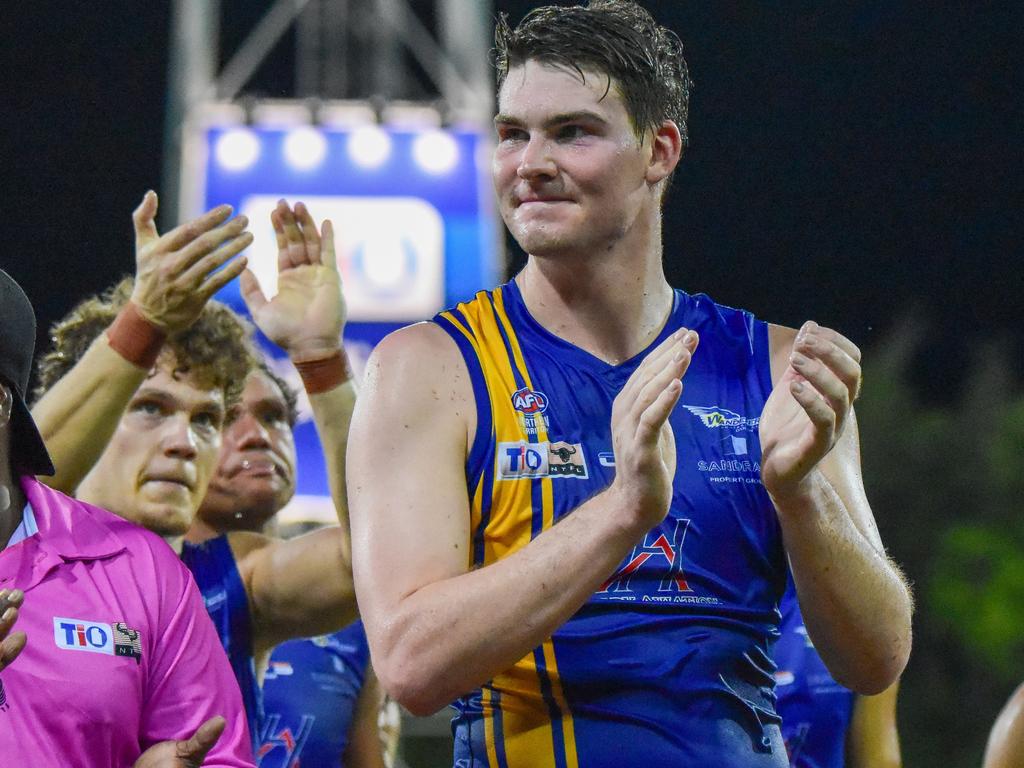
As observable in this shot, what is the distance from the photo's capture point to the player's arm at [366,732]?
507 cm

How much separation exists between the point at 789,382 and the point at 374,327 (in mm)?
10172

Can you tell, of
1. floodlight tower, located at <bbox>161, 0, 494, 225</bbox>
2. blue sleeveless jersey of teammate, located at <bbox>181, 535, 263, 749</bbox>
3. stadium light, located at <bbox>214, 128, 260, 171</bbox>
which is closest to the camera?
blue sleeveless jersey of teammate, located at <bbox>181, 535, 263, 749</bbox>

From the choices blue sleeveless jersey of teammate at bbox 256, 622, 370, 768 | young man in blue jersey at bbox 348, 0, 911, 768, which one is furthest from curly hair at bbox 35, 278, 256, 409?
young man in blue jersey at bbox 348, 0, 911, 768

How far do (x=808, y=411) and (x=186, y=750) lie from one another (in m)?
1.32

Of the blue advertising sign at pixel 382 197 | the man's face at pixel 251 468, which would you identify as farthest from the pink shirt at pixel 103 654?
the blue advertising sign at pixel 382 197

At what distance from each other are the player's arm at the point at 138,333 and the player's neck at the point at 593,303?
85 cm

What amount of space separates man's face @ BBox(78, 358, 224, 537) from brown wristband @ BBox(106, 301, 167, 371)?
217 mm

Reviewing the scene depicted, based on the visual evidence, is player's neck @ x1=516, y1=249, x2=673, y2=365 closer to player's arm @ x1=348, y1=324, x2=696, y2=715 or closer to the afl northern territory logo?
the afl northern territory logo

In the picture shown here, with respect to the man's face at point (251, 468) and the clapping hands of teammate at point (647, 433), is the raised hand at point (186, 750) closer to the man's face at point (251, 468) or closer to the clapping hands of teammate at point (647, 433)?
the clapping hands of teammate at point (647, 433)

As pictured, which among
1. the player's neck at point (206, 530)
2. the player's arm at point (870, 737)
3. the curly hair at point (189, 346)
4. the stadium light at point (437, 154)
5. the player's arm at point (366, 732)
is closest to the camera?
the curly hair at point (189, 346)

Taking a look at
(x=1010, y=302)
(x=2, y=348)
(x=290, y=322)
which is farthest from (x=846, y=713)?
(x=1010, y=302)

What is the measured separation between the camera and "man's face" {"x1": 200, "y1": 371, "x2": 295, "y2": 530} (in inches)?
194

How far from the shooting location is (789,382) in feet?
10.3

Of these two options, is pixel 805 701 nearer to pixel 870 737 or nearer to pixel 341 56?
pixel 870 737
